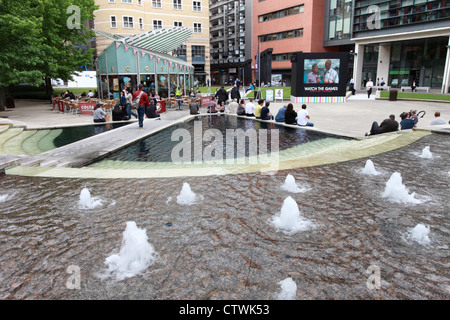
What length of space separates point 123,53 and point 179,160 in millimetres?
19638

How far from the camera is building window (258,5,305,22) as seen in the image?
57.5 m

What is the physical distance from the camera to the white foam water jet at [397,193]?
6.00m

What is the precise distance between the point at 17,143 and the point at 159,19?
49.3 meters

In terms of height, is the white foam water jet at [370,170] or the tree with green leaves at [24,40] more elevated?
the tree with green leaves at [24,40]

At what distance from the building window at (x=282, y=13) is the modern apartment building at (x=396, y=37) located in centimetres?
528

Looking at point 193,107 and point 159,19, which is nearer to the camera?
point 193,107

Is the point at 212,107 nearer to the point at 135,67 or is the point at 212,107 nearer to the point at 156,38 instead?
the point at 135,67

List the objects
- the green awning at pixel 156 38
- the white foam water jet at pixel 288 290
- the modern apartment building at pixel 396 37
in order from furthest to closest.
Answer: the modern apartment building at pixel 396 37 < the green awning at pixel 156 38 < the white foam water jet at pixel 288 290

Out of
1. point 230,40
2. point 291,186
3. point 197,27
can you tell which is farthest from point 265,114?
point 230,40

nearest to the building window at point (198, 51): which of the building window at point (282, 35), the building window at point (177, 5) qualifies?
the building window at point (177, 5)

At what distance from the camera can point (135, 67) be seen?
86.4 ft

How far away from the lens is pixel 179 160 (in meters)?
9.63

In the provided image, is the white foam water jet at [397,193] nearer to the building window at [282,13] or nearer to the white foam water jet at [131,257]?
the white foam water jet at [131,257]

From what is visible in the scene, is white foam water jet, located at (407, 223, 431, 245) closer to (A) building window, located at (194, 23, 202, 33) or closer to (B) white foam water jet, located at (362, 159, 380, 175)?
(B) white foam water jet, located at (362, 159, 380, 175)
